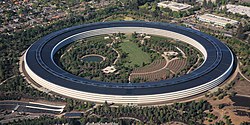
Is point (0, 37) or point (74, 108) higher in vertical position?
point (0, 37)

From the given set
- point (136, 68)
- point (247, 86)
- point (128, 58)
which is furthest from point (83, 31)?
point (247, 86)

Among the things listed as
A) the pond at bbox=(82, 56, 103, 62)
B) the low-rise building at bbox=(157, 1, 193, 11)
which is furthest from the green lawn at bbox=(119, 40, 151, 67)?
the low-rise building at bbox=(157, 1, 193, 11)

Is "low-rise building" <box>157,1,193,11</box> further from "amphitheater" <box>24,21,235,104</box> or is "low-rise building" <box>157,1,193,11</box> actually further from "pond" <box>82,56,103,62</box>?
"pond" <box>82,56,103,62</box>

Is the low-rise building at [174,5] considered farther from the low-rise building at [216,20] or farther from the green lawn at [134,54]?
the green lawn at [134,54]

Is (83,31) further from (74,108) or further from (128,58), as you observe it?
(74,108)

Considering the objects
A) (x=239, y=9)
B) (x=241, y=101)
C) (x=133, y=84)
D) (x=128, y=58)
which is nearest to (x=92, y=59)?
(x=128, y=58)

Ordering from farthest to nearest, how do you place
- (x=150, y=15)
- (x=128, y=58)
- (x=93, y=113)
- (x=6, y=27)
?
(x=150, y=15), (x=6, y=27), (x=128, y=58), (x=93, y=113)

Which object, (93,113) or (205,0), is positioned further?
(205,0)

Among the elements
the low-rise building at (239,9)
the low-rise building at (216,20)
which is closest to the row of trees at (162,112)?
the low-rise building at (216,20)
